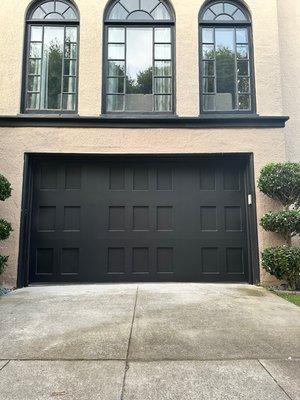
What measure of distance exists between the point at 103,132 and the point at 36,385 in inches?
182

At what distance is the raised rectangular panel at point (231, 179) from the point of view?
621cm

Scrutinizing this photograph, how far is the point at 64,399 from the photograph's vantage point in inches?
81.7

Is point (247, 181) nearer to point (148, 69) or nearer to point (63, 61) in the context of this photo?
point (148, 69)

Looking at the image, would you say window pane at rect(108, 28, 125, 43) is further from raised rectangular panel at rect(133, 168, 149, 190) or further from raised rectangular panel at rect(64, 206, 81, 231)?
raised rectangular panel at rect(64, 206, 81, 231)

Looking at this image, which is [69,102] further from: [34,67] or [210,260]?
[210,260]

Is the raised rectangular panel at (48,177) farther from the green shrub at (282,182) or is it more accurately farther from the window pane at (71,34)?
the green shrub at (282,182)

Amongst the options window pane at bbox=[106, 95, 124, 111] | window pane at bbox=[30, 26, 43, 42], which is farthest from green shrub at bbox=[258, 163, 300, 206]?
window pane at bbox=[30, 26, 43, 42]

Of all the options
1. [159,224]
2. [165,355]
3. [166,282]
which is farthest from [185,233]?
[165,355]

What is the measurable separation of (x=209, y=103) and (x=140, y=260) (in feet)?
11.4

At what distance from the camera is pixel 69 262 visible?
5.95m

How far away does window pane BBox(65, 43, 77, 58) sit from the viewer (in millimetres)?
6297

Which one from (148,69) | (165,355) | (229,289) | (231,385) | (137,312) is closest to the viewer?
(231,385)

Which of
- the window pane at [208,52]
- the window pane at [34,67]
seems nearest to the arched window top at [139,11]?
the window pane at [208,52]

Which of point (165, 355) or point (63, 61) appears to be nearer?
point (165, 355)
